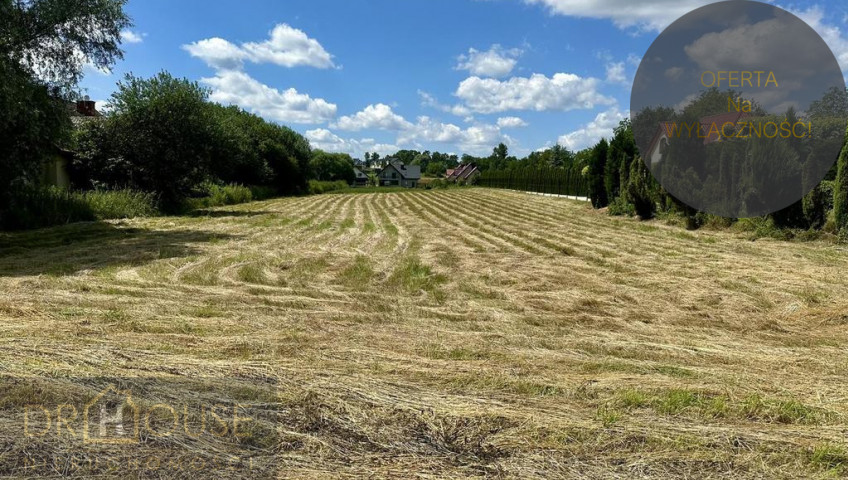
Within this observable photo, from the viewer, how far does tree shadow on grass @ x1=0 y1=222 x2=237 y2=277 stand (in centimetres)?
792

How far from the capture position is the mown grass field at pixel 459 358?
2.56 meters

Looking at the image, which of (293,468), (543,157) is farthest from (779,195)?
(543,157)

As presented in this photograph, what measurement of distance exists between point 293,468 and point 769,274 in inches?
A: 310

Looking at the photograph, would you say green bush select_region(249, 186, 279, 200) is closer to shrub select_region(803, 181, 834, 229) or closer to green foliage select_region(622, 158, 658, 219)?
green foliage select_region(622, 158, 658, 219)

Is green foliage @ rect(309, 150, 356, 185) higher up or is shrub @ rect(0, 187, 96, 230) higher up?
green foliage @ rect(309, 150, 356, 185)

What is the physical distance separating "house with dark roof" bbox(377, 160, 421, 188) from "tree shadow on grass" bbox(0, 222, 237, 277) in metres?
103

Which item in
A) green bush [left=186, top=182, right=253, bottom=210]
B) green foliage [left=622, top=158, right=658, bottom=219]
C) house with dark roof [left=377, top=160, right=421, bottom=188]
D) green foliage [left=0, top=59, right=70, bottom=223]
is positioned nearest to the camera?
green foliage [left=0, top=59, right=70, bottom=223]

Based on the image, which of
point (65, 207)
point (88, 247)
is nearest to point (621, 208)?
point (88, 247)

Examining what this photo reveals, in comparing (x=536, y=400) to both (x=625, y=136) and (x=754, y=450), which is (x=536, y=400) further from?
(x=625, y=136)

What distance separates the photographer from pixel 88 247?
10.2 m

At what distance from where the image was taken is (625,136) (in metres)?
20.3

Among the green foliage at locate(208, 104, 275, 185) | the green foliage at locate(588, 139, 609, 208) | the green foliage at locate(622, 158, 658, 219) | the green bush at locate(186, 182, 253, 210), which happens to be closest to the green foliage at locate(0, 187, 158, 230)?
the green bush at locate(186, 182, 253, 210)

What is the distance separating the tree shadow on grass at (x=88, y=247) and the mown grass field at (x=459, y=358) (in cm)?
13

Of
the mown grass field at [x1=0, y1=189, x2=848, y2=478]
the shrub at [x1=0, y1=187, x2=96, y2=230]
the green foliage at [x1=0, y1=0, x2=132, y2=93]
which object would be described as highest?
the green foliage at [x1=0, y1=0, x2=132, y2=93]
